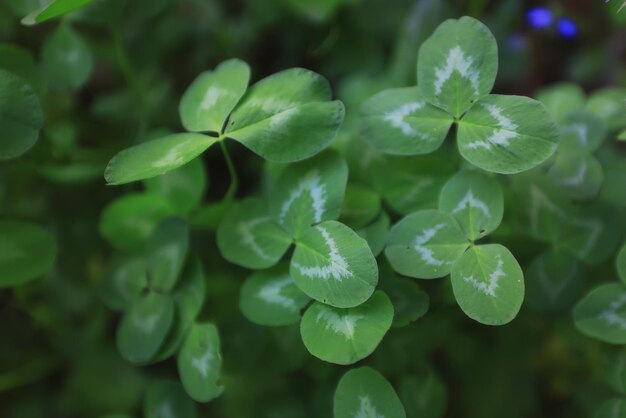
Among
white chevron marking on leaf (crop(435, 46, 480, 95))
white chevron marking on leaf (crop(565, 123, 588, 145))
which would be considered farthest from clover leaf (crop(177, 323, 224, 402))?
white chevron marking on leaf (crop(565, 123, 588, 145))

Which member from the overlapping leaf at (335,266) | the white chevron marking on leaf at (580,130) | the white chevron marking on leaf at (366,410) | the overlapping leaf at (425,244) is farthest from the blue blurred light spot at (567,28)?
the white chevron marking on leaf at (366,410)

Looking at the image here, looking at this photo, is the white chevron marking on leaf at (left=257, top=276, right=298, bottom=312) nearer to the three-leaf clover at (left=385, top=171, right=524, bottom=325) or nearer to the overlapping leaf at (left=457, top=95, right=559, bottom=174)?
the three-leaf clover at (left=385, top=171, right=524, bottom=325)

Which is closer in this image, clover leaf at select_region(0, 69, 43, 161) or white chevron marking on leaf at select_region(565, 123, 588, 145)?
clover leaf at select_region(0, 69, 43, 161)

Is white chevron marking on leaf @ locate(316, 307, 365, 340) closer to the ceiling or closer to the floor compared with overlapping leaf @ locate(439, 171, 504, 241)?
closer to the floor

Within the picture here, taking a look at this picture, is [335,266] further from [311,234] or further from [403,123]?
[403,123]

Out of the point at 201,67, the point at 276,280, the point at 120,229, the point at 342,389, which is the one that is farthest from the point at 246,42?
the point at 342,389

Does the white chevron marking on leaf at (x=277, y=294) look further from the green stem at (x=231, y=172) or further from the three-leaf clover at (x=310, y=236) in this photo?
the green stem at (x=231, y=172)
